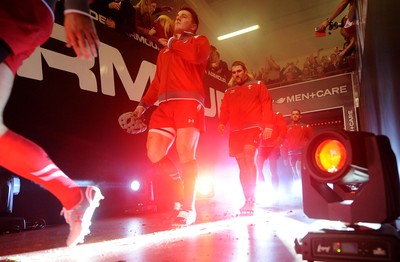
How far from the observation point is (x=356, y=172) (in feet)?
3.59

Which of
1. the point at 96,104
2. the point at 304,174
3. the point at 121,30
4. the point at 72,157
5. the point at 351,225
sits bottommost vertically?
the point at 351,225

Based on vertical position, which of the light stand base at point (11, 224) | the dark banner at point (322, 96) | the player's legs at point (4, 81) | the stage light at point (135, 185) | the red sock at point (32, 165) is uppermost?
the dark banner at point (322, 96)

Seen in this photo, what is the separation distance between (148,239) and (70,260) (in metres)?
0.55

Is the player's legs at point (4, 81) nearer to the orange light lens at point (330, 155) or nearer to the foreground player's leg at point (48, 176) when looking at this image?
the foreground player's leg at point (48, 176)

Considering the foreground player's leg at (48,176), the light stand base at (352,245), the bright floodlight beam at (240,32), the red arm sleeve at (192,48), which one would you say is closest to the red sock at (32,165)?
the foreground player's leg at (48,176)

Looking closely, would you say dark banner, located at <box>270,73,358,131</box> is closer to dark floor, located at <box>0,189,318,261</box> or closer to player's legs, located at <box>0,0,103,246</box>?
dark floor, located at <box>0,189,318,261</box>

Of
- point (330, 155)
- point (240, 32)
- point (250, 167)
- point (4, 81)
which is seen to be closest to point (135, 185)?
point (250, 167)

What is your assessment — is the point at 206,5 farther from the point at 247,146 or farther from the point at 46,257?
the point at 46,257

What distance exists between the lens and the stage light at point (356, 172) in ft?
3.52

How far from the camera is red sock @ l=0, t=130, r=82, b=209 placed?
1.30 m

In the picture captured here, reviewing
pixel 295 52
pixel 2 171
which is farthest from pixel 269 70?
pixel 2 171

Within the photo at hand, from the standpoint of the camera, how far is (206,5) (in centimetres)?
961

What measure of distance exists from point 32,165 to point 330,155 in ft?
3.84

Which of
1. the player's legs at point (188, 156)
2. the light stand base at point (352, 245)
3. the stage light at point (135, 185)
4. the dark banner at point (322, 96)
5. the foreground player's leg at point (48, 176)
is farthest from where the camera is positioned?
the dark banner at point (322, 96)
